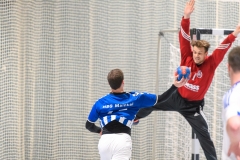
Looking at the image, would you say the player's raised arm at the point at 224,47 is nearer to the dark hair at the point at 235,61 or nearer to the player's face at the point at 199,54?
the player's face at the point at 199,54

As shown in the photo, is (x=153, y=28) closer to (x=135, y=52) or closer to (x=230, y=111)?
(x=135, y=52)

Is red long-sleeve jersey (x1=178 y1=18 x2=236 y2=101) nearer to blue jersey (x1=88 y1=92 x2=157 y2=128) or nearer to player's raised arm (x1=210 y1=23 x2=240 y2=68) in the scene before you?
player's raised arm (x1=210 y1=23 x2=240 y2=68)

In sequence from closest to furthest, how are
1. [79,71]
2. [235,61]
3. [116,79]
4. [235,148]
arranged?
[235,148]
[235,61]
[116,79]
[79,71]

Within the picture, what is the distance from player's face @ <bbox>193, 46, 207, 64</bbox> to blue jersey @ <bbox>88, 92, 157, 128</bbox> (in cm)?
90

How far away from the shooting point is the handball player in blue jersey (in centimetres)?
403

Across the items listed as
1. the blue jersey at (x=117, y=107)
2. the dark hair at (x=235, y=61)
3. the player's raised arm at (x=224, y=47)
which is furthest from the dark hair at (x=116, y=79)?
the dark hair at (x=235, y=61)

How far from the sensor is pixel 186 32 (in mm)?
4746

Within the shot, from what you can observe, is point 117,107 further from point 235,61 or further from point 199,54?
point 235,61

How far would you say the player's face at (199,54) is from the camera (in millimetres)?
4668

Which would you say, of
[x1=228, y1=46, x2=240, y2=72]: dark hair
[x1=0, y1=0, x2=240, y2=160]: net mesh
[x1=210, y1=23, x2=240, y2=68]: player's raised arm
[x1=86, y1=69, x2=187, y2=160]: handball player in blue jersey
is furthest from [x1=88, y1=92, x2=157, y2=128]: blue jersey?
[x1=0, y1=0, x2=240, y2=160]: net mesh

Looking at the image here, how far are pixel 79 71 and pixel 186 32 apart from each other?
231cm

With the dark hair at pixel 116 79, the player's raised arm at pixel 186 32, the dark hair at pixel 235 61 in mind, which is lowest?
the dark hair at pixel 116 79

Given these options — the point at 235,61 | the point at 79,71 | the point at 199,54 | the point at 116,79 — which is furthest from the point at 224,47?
the point at 79,71

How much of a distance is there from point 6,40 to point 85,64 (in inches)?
46.8
